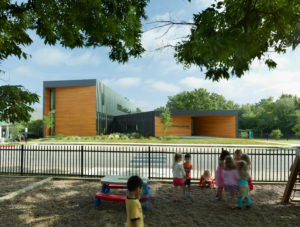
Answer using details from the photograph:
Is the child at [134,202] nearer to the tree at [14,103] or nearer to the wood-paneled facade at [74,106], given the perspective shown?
the tree at [14,103]

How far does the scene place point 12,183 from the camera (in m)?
7.43

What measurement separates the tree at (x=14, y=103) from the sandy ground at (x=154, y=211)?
2244 millimetres

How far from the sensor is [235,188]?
5.04 m

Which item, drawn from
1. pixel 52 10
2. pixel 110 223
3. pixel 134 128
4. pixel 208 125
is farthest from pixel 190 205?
pixel 208 125

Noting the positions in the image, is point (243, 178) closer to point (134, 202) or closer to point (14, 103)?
point (134, 202)

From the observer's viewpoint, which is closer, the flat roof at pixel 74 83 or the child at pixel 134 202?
the child at pixel 134 202

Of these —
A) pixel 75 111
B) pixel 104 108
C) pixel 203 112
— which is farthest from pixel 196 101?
pixel 75 111

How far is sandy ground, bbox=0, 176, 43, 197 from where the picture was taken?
6574mm

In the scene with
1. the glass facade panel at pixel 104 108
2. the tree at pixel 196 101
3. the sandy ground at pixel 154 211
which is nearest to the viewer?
the sandy ground at pixel 154 211

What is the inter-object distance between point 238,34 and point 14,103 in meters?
4.86

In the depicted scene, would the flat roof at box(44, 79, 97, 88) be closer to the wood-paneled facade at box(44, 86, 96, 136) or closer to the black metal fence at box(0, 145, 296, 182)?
the wood-paneled facade at box(44, 86, 96, 136)

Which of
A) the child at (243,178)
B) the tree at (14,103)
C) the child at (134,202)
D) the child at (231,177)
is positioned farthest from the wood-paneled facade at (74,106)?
the child at (134,202)

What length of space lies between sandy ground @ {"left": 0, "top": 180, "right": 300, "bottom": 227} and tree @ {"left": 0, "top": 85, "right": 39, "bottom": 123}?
7.36 feet

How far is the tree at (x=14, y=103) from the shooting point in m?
4.74
